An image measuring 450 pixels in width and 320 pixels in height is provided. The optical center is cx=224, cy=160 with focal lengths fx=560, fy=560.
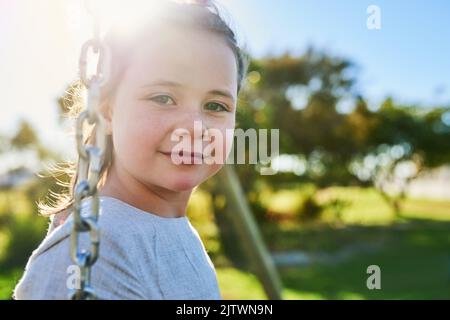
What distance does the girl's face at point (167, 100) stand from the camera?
967mm

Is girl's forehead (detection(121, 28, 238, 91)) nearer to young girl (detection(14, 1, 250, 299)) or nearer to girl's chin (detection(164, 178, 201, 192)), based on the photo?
young girl (detection(14, 1, 250, 299))

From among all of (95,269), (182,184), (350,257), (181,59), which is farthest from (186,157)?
(350,257)

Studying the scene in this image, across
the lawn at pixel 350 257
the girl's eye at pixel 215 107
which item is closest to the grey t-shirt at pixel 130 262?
the girl's eye at pixel 215 107

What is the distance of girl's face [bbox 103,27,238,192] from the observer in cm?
97

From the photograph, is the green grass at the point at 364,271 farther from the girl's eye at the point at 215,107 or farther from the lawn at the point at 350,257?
the girl's eye at the point at 215,107

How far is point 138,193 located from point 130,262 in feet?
0.61

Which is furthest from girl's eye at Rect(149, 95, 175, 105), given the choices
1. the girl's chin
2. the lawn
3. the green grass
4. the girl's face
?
the green grass

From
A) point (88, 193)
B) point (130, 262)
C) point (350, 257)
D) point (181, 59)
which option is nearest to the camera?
point (88, 193)

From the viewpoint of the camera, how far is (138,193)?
1033 mm

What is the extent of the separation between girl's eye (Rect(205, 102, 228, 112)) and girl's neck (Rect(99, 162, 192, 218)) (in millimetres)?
178

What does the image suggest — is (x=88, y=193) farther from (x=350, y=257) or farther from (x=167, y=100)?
(x=350, y=257)

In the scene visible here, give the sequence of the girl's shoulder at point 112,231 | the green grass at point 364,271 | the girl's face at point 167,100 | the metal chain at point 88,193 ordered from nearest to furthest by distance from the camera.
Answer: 1. the metal chain at point 88,193
2. the girl's shoulder at point 112,231
3. the girl's face at point 167,100
4. the green grass at point 364,271

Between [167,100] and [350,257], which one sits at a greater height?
[350,257]
